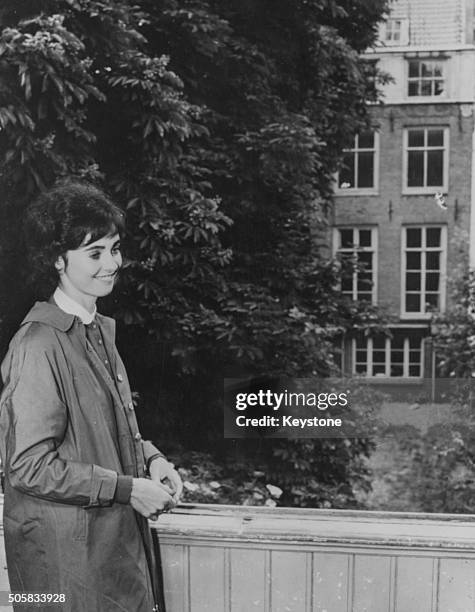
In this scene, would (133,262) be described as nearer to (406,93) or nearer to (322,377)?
(322,377)

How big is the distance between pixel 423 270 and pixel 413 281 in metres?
0.04

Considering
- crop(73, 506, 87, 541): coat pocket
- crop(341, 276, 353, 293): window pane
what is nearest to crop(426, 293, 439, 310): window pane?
crop(341, 276, 353, 293): window pane

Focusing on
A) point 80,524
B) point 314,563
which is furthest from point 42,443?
point 314,563

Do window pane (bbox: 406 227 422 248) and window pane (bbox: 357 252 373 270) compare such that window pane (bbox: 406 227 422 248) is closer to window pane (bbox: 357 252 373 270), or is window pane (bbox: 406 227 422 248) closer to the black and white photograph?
the black and white photograph

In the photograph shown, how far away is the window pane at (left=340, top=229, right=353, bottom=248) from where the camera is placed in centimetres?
206

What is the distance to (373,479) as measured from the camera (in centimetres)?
201

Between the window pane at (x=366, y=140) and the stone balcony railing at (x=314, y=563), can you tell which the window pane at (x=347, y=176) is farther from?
the stone balcony railing at (x=314, y=563)

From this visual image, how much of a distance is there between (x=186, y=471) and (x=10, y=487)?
69 cm

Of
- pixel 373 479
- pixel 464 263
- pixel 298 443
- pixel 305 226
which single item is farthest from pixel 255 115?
pixel 373 479

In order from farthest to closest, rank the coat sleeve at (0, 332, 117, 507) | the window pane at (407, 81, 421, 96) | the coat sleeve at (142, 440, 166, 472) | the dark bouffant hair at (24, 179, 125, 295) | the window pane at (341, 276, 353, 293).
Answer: the window pane at (341, 276, 353, 293) → the window pane at (407, 81, 421, 96) → the coat sleeve at (142, 440, 166, 472) → the dark bouffant hair at (24, 179, 125, 295) → the coat sleeve at (0, 332, 117, 507)

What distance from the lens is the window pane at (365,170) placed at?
1.99 m

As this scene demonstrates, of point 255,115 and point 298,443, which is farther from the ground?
point 255,115

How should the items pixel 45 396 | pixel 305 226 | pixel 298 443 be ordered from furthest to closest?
1. pixel 305 226
2. pixel 298 443
3. pixel 45 396

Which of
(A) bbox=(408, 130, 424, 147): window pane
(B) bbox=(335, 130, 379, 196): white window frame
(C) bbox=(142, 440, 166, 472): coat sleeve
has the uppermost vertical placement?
(A) bbox=(408, 130, 424, 147): window pane
